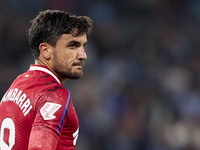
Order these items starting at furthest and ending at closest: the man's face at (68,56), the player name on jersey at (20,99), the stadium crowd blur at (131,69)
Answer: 1. the stadium crowd blur at (131,69)
2. the man's face at (68,56)
3. the player name on jersey at (20,99)

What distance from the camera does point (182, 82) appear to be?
7055 millimetres

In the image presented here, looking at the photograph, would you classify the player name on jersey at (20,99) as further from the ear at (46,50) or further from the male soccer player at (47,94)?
the ear at (46,50)

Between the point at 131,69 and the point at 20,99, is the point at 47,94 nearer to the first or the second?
the point at 20,99

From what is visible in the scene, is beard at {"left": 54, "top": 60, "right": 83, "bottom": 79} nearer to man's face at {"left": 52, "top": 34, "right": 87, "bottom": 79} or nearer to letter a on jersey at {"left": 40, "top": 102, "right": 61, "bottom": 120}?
man's face at {"left": 52, "top": 34, "right": 87, "bottom": 79}

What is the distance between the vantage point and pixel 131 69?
7062 millimetres

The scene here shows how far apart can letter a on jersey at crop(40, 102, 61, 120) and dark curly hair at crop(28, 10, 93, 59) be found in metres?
0.55

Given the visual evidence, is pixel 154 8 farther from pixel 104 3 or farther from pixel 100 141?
pixel 100 141

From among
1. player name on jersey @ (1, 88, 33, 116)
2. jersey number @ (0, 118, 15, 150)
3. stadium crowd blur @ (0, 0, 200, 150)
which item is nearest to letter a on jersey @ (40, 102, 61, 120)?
player name on jersey @ (1, 88, 33, 116)

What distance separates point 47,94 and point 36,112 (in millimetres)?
116

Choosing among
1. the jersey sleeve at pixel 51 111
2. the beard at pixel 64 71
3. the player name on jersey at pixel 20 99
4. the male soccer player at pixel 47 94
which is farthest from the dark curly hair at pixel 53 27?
the jersey sleeve at pixel 51 111

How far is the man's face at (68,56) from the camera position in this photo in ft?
7.48

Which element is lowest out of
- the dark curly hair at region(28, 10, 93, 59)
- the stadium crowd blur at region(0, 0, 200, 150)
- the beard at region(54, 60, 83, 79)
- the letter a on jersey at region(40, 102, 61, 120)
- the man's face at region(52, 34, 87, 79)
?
the stadium crowd blur at region(0, 0, 200, 150)

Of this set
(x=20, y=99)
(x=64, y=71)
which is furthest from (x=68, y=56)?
(x=20, y=99)

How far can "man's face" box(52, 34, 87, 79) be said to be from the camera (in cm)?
228
